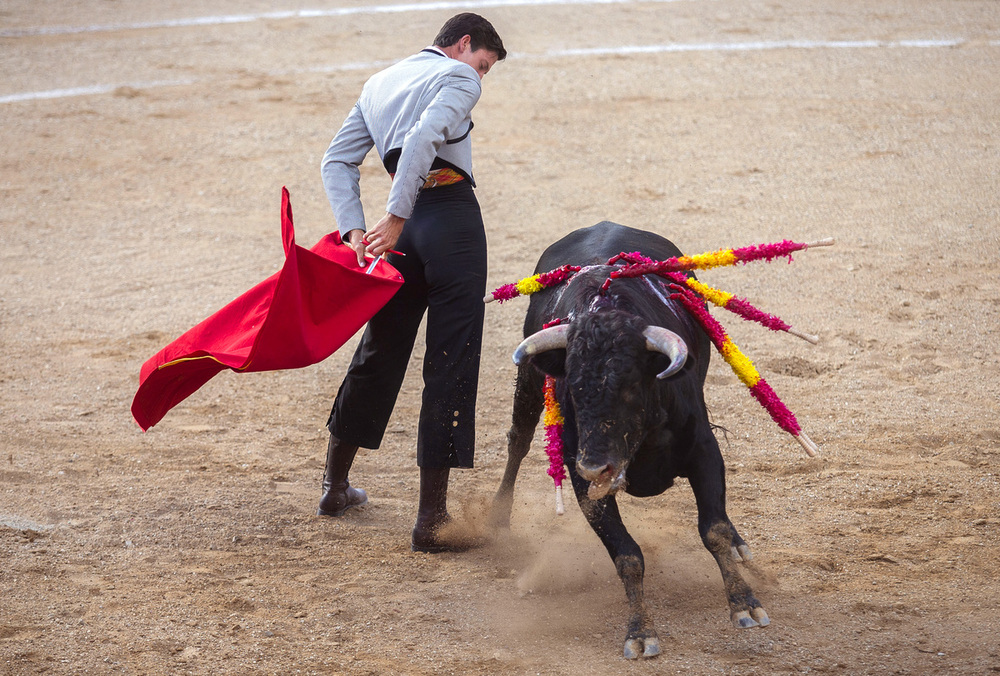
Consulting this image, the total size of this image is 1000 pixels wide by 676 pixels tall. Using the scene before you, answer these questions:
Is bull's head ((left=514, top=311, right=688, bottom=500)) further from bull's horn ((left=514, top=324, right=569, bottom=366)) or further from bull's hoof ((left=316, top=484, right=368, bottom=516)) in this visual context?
bull's hoof ((left=316, top=484, right=368, bottom=516))

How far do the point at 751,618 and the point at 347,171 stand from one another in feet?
7.25

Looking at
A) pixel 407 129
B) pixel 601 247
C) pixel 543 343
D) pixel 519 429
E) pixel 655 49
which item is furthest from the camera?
pixel 655 49

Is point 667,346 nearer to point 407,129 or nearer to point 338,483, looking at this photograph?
point 407,129

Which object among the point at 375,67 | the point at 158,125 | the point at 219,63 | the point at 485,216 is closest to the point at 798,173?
the point at 485,216

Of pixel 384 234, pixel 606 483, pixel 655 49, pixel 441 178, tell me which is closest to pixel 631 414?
pixel 606 483

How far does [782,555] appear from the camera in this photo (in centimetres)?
400

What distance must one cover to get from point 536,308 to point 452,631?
1.25 m

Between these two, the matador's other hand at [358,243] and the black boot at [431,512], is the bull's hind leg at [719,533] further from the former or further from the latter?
the matador's other hand at [358,243]

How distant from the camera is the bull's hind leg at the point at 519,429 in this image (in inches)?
164

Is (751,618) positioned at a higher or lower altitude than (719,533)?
lower

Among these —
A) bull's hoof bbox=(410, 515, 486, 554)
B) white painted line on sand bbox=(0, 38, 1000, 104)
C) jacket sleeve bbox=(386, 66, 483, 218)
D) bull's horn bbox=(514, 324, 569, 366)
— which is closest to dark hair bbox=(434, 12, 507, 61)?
jacket sleeve bbox=(386, 66, 483, 218)

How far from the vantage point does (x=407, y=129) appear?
3.92m

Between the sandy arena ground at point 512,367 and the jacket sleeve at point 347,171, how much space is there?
4.22 feet

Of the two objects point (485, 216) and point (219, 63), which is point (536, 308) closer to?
point (485, 216)
